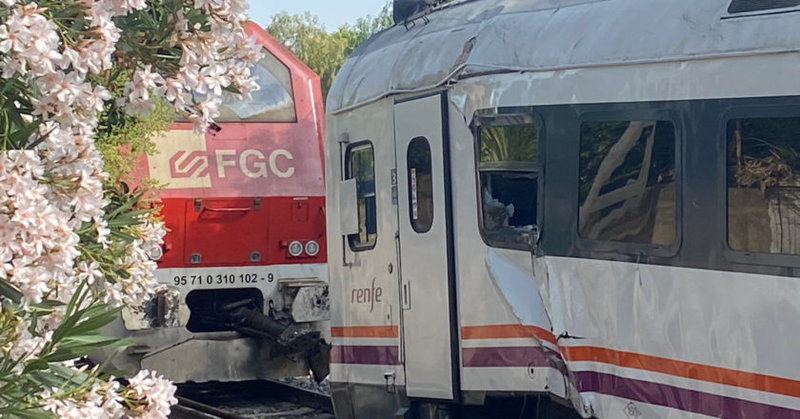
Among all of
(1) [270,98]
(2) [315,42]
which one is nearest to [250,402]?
(1) [270,98]

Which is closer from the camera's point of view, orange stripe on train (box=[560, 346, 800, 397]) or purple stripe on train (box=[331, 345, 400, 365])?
orange stripe on train (box=[560, 346, 800, 397])

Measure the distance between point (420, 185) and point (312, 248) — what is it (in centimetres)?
458

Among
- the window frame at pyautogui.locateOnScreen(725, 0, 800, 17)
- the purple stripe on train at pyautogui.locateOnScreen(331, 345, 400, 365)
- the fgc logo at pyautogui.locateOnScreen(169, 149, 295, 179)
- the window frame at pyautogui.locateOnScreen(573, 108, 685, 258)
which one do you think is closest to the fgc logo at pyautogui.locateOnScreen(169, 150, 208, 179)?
the fgc logo at pyautogui.locateOnScreen(169, 149, 295, 179)

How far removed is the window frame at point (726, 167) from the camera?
4.75m

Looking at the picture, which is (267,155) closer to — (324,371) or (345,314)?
(324,371)

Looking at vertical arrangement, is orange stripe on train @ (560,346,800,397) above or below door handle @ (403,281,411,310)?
below

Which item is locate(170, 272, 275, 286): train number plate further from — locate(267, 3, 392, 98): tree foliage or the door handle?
locate(267, 3, 392, 98): tree foliage

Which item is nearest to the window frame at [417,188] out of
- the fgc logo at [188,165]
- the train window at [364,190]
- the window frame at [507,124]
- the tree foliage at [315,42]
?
the window frame at [507,124]

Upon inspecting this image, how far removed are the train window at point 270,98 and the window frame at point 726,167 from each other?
7109mm

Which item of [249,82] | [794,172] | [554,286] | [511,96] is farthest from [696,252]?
[249,82]

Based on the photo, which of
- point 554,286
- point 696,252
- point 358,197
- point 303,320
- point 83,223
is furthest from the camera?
point 303,320

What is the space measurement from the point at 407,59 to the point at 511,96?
Result: 51.8 inches

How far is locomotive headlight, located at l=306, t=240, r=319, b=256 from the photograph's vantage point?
11508 mm

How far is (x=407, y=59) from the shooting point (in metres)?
7.36
